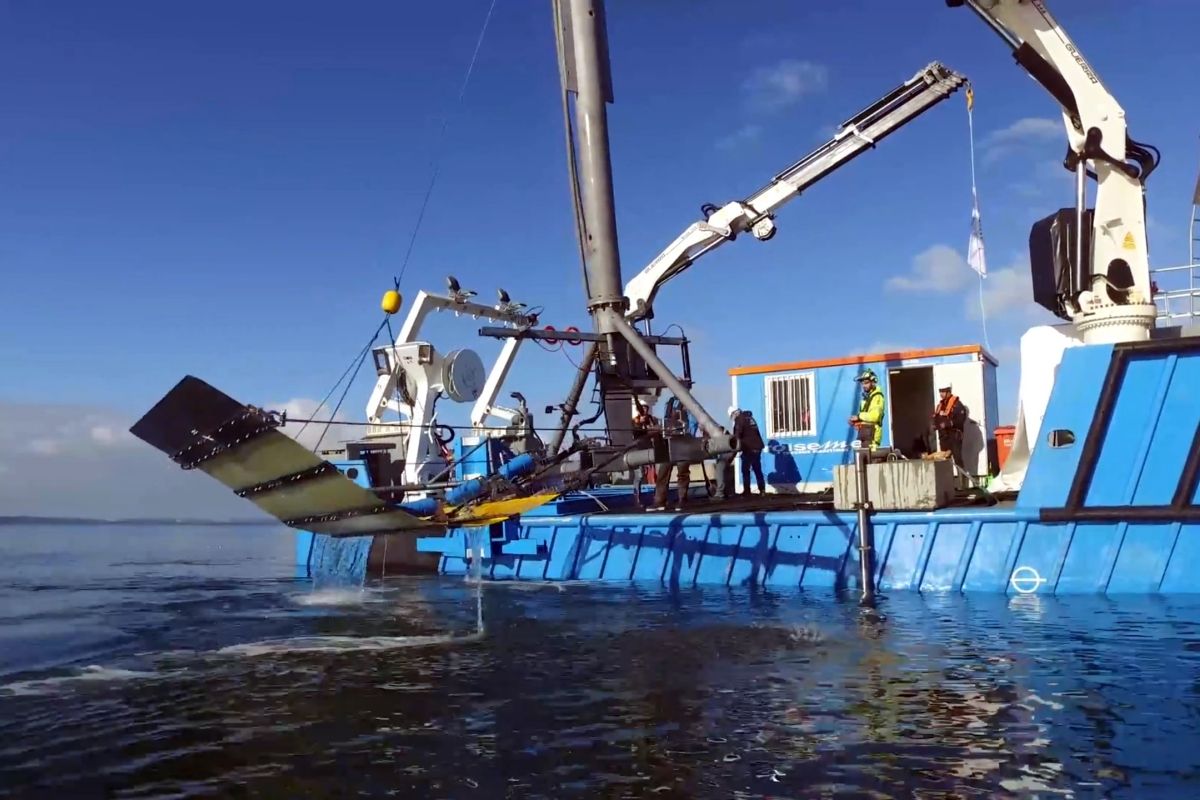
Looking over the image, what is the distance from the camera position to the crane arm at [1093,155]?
44.0ft

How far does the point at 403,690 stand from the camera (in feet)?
25.1

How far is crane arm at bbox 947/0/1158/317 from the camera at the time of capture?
528 inches

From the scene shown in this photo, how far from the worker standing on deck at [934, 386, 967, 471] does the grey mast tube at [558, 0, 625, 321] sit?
5869 millimetres

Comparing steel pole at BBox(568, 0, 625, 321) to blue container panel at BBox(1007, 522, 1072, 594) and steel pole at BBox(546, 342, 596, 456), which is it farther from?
blue container panel at BBox(1007, 522, 1072, 594)

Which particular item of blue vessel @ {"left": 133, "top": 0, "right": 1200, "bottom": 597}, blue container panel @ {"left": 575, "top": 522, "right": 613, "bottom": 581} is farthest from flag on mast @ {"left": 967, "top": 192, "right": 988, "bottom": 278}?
blue container panel @ {"left": 575, "top": 522, "right": 613, "bottom": 581}

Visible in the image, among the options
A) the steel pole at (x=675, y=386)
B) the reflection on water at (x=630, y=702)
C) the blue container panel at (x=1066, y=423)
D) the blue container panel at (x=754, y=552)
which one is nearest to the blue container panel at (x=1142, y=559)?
the reflection on water at (x=630, y=702)

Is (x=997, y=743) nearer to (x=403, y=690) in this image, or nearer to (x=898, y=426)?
(x=403, y=690)

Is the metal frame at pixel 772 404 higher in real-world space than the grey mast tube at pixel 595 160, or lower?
lower

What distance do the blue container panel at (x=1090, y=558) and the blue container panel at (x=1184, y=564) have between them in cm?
58

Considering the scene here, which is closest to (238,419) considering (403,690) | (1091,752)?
(403,690)

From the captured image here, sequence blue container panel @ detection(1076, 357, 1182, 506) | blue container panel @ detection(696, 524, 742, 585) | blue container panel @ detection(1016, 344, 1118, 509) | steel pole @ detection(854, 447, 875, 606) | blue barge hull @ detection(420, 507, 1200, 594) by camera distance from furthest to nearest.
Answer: blue container panel @ detection(696, 524, 742, 585), blue container panel @ detection(1016, 344, 1118, 509), steel pole @ detection(854, 447, 875, 606), blue container panel @ detection(1076, 357, 1182, 506), blue barge hull @ detection(420, 507, 1200, 594)

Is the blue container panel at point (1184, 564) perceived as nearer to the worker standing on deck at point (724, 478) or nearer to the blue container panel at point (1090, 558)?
the blue container panel at point (1090, 558)

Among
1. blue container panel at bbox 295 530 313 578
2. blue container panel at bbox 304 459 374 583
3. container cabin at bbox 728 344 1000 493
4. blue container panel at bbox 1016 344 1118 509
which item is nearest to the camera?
blue container panel at bbox 1016 344 1118 509

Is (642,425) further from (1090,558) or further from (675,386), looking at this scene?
(1090,558)
